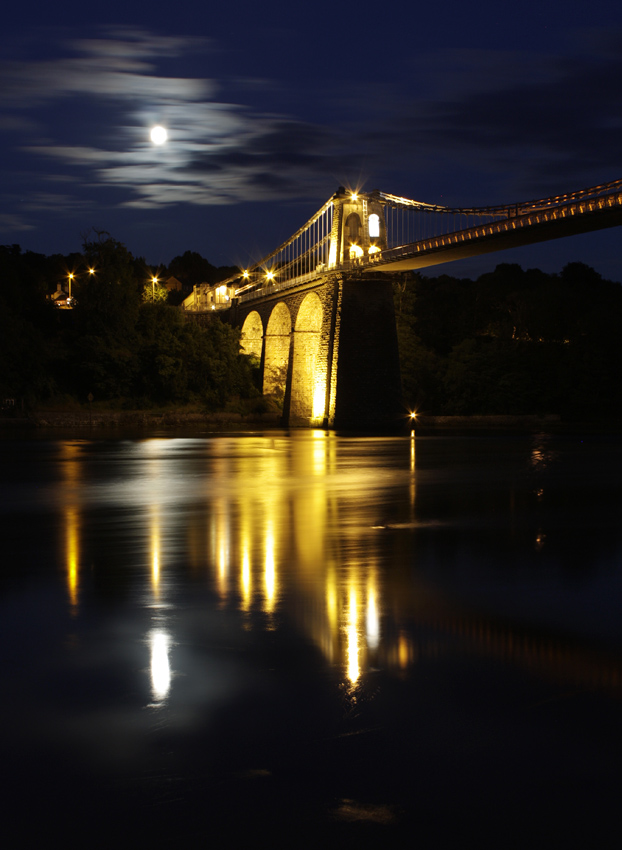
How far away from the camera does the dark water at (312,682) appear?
10.3 ft

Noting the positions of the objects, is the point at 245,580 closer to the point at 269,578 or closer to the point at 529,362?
the point at 269,578

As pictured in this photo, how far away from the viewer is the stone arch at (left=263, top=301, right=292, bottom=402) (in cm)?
6481

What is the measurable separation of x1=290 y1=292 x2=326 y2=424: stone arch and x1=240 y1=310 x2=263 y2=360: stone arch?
12.6 metres

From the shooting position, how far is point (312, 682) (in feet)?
14.7

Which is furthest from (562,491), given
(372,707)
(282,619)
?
(372,707)

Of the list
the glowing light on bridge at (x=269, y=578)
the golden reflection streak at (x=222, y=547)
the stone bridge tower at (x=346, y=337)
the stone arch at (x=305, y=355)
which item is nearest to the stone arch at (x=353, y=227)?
the stone bridge tower at (x=346, y=337)

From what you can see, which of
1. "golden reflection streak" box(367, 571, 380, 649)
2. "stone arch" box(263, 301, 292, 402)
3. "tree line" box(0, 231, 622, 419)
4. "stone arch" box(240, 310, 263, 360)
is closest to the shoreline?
"tree line" box(0, 231, 622, 419)

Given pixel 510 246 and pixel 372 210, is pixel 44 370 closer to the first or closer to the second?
pixel 372 210

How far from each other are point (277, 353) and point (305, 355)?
7981 mm

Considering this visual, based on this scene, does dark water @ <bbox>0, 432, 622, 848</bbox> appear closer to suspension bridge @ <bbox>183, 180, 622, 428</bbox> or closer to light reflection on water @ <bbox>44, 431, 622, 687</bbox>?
light reflection on water @ <bbox>44, 431, 622, 687</bbox>

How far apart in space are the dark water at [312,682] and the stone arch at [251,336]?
60064 mm

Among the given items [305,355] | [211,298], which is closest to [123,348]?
[305,355]

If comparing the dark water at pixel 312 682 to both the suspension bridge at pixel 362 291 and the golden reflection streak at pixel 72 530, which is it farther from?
the suspension bridge at pixel 362 291

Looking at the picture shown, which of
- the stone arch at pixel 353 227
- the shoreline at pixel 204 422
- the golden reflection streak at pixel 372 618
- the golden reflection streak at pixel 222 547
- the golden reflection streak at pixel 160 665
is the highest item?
the stone arch at pixel 353 227
